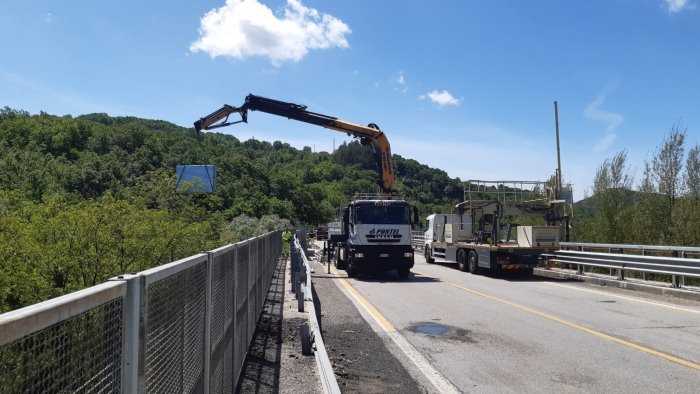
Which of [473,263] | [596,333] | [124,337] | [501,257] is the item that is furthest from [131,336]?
[473,263]

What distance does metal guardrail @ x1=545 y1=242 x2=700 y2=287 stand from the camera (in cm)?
1415

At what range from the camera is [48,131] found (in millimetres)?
84750

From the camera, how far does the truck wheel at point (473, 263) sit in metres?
21.7

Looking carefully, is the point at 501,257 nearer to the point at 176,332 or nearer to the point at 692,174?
the point at 692,174

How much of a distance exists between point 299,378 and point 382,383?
3.38 ft

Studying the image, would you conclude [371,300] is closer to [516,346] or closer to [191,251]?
[191,251]

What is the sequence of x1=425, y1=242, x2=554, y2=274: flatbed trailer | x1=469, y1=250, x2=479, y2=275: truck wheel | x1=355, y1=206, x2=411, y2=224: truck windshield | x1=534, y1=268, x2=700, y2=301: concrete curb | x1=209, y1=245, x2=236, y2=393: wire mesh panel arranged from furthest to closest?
x1=469, y1=250, x2=479, y2=275: truck wheel
x1=355, y1=206, x2=411, y2=224: truck windshield
x1=425, y1=242, x2=554, y2=274: flatbed trailer
x1=534, y1=268, x2=700, y2=301: concrete curb
x1=209, y1=245, x2=236, y2=393: wire mesh panel

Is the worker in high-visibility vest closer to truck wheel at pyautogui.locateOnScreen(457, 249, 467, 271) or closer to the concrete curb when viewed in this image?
truck wheel at pyautogui.locateOnScreen(457, 249, 467, 271)

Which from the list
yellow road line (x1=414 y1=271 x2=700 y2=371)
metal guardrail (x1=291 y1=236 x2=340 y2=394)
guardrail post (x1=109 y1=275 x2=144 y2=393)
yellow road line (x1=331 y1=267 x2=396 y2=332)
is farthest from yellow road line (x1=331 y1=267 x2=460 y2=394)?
guardrail post (x1=109 y1=275 x2=144 y2=393)

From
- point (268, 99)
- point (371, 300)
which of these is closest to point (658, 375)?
point (371, 300)

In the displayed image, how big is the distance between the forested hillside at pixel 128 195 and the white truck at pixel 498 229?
2.18m

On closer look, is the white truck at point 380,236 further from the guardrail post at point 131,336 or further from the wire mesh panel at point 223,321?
the guardrail post at point 131,336

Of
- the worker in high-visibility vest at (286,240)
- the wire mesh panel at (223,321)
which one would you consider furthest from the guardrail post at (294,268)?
the worker in high-visibility vest at (286,240)

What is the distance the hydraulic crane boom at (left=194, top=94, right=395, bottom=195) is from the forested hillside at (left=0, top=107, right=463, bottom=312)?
207 cm
